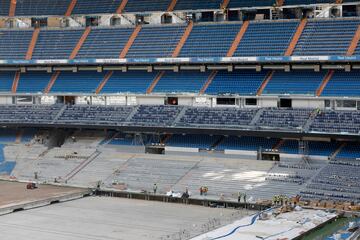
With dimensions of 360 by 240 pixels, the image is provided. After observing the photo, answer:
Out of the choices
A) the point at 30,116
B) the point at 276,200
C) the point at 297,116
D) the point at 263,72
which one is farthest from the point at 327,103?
the point at 30,116

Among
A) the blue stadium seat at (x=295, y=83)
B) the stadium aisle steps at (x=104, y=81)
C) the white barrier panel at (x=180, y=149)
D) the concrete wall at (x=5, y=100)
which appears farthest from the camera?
the concrete wall at (x=5, y=100)

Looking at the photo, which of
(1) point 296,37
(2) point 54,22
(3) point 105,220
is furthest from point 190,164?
(2) point 54,22

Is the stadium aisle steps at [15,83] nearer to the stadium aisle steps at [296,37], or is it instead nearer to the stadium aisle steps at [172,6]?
the stadium aisle steps at [172,6]

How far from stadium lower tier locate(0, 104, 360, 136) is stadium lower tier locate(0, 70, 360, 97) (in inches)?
56.6

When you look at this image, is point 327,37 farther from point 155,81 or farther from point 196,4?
point 155,81

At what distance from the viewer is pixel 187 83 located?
53.2 metres

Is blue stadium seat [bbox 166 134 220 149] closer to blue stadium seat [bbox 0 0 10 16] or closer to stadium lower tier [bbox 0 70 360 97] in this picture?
stadium lower tier [bbox 0 70 360 97]

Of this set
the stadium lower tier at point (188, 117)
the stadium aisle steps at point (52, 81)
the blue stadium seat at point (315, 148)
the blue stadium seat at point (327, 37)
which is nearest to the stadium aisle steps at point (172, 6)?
the stadium lower tier at point (188, 117)

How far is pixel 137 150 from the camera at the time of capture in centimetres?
5194

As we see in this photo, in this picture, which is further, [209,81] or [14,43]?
[14,43]

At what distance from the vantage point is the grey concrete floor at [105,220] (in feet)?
112

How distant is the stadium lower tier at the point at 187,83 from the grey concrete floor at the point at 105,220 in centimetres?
1226

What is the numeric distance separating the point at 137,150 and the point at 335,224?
65.8 feet

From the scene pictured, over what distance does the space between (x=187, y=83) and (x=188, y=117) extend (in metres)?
3.87
